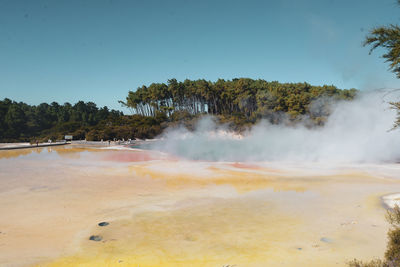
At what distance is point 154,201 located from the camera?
9.48 meters

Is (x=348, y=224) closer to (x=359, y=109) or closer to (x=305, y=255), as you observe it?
(x=305, y=255)

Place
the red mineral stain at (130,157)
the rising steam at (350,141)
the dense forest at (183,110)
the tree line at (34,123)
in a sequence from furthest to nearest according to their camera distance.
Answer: the tree line at (34,123) → the dense forest at (183,110) → the red mineral stain at (130,157) → the rising steam at (350,141)

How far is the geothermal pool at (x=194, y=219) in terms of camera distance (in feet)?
18.6

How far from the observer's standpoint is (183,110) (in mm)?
53875

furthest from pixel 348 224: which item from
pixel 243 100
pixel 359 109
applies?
pixel 243 100

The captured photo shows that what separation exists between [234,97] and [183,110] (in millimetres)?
10276

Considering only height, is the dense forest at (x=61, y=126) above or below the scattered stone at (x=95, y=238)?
above

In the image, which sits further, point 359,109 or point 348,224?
point 359,109

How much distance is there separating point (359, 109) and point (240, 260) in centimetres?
2349

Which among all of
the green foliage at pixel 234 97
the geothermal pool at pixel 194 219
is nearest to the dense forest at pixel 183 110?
the green foliage at pixel 234 97

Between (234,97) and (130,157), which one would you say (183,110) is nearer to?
(234,97)

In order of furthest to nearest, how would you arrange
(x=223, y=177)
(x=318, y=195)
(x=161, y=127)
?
(x=161, y=127) → (x=223, y=177) → (x=318, y=195)

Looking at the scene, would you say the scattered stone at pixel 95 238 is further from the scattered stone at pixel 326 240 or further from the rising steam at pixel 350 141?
the rising steam at pixel 350 141

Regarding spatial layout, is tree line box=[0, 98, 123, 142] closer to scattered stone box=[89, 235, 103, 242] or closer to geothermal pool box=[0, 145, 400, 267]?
geothermal pool box=[0, 145, 400, 267]
